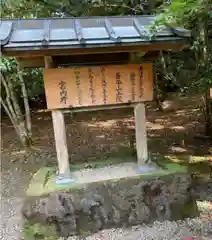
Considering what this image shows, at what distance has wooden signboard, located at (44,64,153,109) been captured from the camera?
3527 mm

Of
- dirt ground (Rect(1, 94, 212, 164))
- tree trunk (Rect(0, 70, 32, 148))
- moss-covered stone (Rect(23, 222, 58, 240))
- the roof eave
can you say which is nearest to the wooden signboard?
the roof eave

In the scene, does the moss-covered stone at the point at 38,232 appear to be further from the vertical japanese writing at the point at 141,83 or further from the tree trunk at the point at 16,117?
the tree trunk at the point at 16,117

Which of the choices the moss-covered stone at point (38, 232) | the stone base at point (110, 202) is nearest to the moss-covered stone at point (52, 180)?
the stone base at point (110, 202)

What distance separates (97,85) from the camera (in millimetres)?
3625

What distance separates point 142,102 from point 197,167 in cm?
240

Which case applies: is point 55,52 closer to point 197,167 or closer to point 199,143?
point 197,167

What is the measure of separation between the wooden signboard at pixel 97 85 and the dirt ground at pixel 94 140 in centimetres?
127

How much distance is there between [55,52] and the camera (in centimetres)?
306

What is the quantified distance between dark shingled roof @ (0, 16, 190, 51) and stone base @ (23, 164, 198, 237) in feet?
5.52

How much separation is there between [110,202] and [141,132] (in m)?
0.97

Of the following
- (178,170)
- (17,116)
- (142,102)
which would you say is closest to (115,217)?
(178,170)

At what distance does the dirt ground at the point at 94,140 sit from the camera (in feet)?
18.0

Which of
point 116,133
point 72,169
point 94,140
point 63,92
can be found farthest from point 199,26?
point 116,133

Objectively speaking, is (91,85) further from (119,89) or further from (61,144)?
(61,144)
